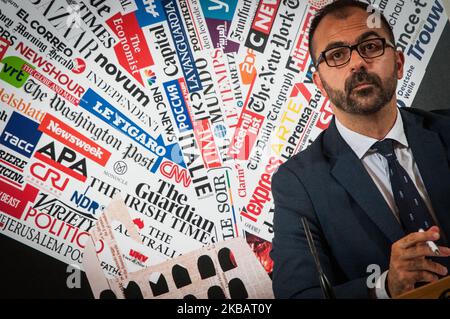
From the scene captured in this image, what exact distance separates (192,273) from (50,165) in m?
0.86

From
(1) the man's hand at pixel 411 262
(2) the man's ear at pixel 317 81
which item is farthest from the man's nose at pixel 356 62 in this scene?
(1) the man's hand at pixel 411 262

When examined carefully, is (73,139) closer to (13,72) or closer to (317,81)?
(13,72)

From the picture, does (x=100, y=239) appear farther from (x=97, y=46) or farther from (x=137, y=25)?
(x=137, y=25)

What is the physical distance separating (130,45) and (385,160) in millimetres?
1309

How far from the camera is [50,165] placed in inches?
62.3

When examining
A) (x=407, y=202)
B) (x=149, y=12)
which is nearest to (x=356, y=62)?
(x=407, y=202)

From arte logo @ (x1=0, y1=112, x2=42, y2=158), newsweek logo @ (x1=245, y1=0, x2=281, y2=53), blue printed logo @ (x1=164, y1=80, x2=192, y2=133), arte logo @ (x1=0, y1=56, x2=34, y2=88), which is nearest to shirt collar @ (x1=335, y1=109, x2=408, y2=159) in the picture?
newsweek logo @ (x1=245, y1=0, x2=281, y2=53)

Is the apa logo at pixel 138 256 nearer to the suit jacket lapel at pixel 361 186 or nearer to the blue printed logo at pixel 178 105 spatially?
the blue printed logo at pixel 178 105

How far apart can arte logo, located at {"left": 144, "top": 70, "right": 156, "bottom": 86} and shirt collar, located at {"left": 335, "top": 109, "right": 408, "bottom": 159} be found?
0.92m

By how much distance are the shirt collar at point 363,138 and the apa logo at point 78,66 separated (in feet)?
4.13

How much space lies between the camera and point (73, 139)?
1.60 m

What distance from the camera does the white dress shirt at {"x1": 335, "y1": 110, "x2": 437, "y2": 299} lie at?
4.20ft

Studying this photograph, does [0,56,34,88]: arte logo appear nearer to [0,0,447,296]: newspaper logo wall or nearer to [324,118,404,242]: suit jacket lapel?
[0,0,447,296]: newspaper logo wall

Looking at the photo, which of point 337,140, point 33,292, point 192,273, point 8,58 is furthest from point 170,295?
point 8,58
